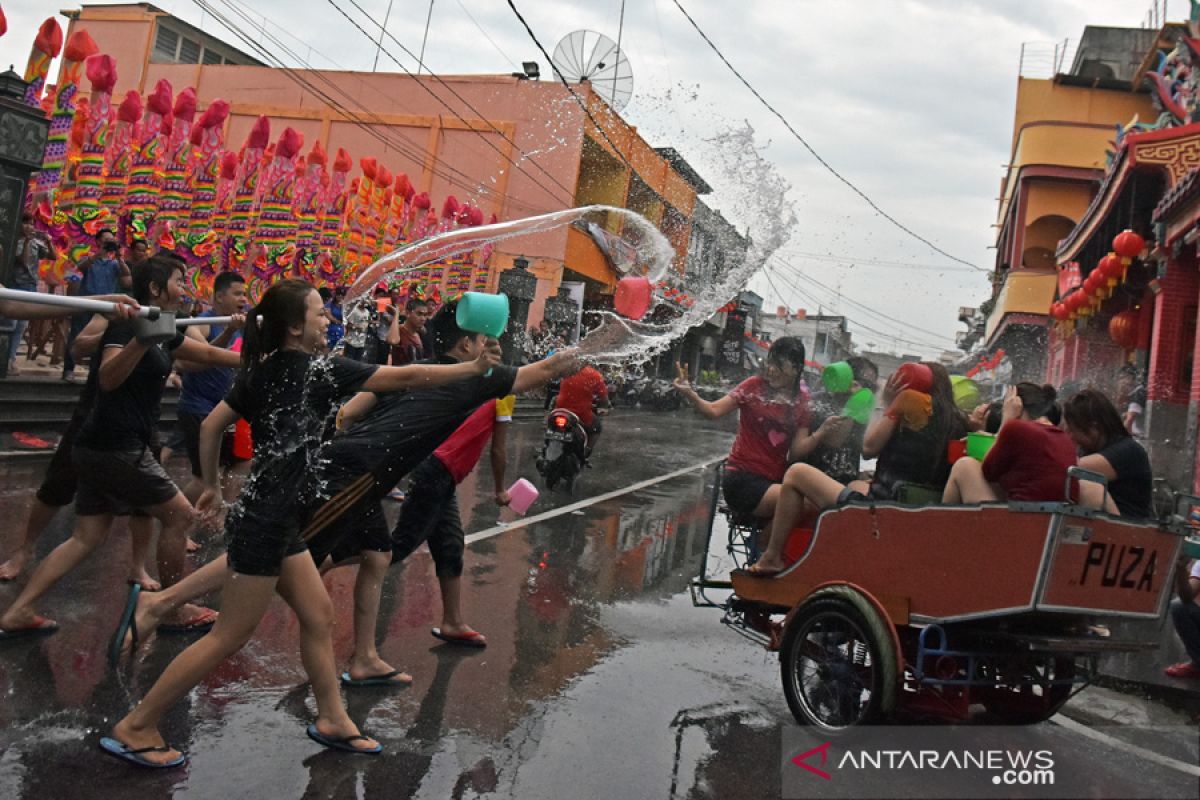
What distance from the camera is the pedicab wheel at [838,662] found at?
13.9ft

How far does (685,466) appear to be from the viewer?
17.5 metres

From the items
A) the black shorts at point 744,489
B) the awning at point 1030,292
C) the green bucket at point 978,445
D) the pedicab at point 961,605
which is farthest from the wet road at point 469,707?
the awning at point 1030,292

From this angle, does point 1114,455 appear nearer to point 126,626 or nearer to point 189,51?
point 126,626

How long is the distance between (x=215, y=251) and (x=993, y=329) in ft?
90.3

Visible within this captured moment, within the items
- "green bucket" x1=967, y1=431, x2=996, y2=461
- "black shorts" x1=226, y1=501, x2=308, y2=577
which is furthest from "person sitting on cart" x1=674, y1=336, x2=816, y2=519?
"black shorts" x1=226, y1=501, x2=308, y2=577

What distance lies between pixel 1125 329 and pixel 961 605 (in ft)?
54.7

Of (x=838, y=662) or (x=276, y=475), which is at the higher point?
(x=276, y=475)

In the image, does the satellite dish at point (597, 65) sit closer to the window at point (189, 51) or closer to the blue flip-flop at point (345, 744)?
the blue flip-flop at point (345, 744)

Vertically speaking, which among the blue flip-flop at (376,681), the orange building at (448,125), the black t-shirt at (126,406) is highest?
the orange building at (448,125)

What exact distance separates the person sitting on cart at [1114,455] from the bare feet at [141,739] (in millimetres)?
4288

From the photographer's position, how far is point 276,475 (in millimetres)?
3861

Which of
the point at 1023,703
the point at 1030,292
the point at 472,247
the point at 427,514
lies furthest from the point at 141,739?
the point at 1030,292

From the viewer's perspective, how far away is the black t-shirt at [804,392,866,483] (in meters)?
6.15

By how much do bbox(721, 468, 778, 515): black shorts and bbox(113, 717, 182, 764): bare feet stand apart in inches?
119
